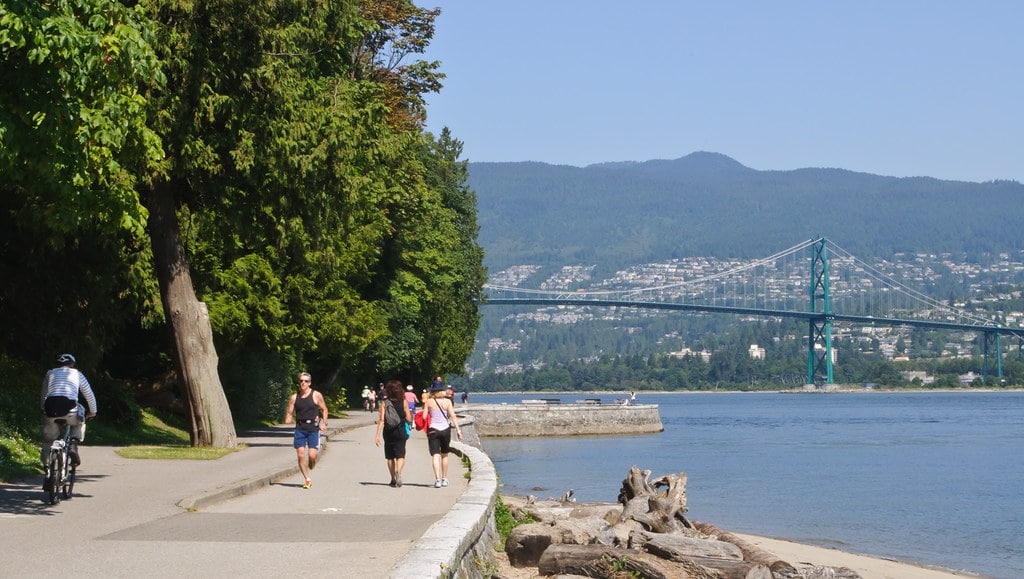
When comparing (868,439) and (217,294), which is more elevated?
(217,294)

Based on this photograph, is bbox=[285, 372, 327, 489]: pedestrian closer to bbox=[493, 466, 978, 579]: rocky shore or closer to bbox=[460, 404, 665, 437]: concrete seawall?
bbox=[493, 466, 978, 579]: rocky shore

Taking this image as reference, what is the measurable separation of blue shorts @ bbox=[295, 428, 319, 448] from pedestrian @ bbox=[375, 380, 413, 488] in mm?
747

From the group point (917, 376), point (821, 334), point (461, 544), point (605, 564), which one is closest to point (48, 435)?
point (461, 544)

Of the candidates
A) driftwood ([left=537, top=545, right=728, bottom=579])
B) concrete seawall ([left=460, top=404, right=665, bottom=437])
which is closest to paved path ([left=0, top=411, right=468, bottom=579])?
driftwood ([left=537, top=545, right=728, bottom=579])

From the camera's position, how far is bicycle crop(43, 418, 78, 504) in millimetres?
12656

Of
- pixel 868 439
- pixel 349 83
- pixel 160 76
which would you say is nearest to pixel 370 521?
pixel 160 76

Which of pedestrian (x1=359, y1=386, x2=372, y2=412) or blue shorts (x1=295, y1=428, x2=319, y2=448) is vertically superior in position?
blue shorts (x1=295, y1=428, x2=319, y2=448)

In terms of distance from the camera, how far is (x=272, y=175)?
797 inches

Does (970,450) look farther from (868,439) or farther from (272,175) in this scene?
(272,175)

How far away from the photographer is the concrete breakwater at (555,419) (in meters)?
63.0

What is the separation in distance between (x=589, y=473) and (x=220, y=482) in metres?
24.6

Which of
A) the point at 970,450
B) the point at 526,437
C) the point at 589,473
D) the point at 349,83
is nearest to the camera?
the point at 349,83

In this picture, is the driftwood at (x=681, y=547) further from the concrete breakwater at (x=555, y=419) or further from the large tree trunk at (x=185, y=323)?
the concrete breakwater at (x=555, y=419)

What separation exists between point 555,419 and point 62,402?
52.7 metres
